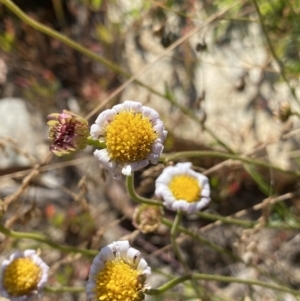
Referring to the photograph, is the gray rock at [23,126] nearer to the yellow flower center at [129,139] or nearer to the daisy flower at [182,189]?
the daisy flower at [182,189]

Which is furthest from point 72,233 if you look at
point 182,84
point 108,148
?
point 108,148

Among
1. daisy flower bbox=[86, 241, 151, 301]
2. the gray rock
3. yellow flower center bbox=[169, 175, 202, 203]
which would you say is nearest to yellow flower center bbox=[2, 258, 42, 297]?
daisy flower bbox=[86, 241, 151, 301]

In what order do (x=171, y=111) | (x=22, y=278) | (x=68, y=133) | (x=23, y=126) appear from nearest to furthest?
(x=68, y=133)
(x=22, y=278)
(x=171, y=111)
(x=23, y=126)

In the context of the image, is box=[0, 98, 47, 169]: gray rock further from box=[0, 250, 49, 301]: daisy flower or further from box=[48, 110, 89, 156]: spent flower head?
box=[48, 110, 89, 156]: spent flower head

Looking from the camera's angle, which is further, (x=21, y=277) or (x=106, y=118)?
(x=21, y=277)

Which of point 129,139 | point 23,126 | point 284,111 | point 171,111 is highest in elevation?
point 23,126

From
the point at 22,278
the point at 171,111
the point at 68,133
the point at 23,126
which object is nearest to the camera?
the point at 68,133

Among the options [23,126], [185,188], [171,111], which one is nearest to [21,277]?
[185,188]

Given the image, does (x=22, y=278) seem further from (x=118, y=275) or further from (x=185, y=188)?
(x=185, y=188)
